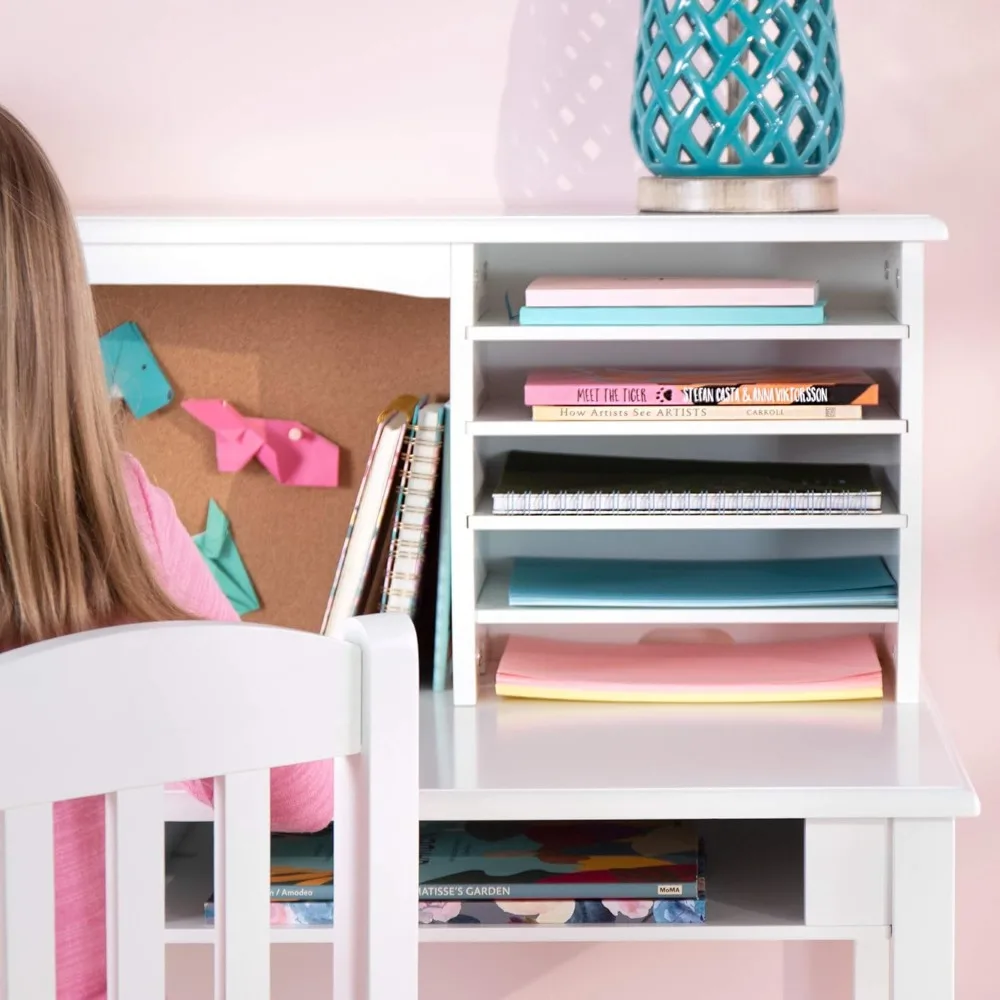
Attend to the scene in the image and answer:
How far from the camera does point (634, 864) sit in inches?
51.4

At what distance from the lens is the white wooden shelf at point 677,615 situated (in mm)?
1378

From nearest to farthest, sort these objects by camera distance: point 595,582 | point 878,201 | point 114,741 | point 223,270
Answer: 1. point 114,741
2. point 223,270
3. point 595,582
4. point 878,201

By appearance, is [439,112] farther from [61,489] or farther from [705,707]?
[61,489]

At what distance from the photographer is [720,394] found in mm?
1343

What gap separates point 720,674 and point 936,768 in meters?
0.27

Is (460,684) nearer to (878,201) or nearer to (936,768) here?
(936,768)

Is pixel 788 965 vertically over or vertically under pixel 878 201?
under

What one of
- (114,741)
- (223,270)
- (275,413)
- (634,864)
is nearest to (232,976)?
(114,741)

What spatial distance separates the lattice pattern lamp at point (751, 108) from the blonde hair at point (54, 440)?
70cm

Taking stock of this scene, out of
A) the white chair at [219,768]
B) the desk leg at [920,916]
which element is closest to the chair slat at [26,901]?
the white chair at [219,768]

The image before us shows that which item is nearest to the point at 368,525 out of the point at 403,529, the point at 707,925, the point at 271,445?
the point at 403,529

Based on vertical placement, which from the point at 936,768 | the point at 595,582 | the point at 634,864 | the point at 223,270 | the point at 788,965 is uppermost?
the point at 223,270

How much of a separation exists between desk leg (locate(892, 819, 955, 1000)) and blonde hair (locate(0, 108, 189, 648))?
68 cm

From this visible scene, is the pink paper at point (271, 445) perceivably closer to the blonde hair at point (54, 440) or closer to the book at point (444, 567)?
the book at point (444, 567)
